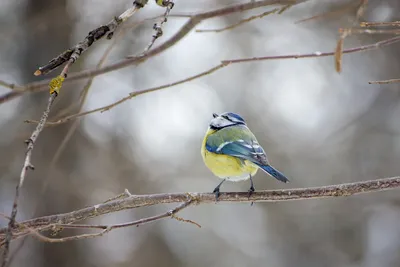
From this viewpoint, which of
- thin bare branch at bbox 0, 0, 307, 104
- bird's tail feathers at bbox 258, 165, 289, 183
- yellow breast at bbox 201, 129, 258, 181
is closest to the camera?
thin bare branch at bbox 0, 0, 307, 104

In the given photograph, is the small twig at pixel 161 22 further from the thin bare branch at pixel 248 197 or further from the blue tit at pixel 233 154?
the blue tit at pixel 233 154

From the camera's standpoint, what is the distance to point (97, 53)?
5004 mm

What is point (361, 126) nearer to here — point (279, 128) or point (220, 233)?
point (279, 128)

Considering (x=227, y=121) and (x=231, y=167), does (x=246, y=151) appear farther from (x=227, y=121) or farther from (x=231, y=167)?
(x=227, y=121)

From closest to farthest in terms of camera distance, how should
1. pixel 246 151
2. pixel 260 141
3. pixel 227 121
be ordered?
pixel 246 151 → pixel 227 121 → pixel 260 141

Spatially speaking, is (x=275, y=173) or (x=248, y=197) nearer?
(x=248, y=197)

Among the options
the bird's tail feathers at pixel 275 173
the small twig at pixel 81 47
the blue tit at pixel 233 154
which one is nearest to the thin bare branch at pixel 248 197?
the bird's tail feathers at pixel 275 173

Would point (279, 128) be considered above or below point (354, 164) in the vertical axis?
above

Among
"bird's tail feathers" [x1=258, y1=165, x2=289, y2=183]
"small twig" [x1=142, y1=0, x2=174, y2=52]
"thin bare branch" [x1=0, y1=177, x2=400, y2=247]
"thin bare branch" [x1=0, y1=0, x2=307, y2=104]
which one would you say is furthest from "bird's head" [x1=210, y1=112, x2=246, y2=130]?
"thin bare branch" [x1=0, y1=0, x2=307, y2=104]

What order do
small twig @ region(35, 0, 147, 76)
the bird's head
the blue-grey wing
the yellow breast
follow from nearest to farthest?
small twig @ region(35, 0, 147, 76) → the blue-grey wing → the yellow breast → the bird's head

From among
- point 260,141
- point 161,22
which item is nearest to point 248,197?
point 161,22

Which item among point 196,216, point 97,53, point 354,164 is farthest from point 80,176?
point 354,164

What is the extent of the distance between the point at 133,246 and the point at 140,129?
1.37 m

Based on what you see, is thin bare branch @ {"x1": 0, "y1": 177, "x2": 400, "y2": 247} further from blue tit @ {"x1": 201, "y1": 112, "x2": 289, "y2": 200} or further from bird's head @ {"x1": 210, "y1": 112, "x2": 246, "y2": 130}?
bird's head @ {"x1": 210, "y1": 112, "x2": 246, "y2": 130}
